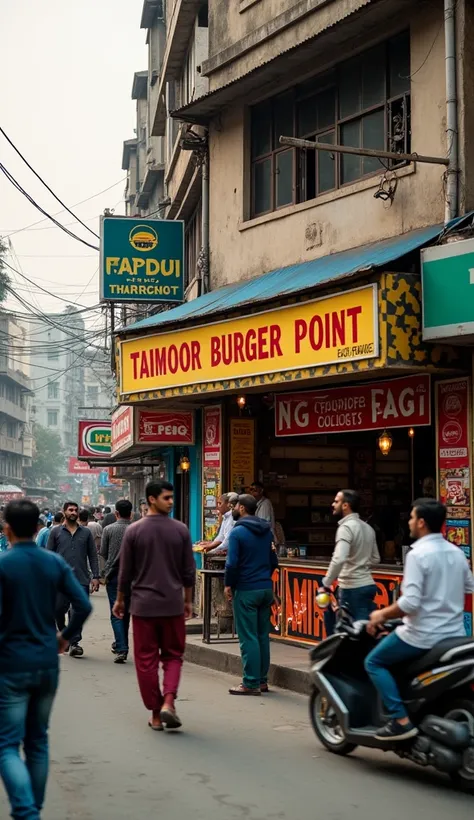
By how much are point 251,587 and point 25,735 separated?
5400 mm

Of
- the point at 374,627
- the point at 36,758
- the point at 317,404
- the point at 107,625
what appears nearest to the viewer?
the point at 36,758

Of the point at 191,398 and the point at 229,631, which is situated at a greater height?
the point at 191,398

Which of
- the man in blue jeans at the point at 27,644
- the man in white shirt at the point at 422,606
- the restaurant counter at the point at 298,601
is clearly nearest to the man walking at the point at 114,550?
the restaurant counter at the point at 298,601

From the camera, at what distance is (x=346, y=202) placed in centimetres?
1374

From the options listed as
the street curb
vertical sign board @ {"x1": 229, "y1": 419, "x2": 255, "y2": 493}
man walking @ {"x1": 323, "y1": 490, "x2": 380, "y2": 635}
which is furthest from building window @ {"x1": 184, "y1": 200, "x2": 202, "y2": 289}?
man walking @ {"x1": 323, "y1": 490, "x2": 380, "y2": 635}

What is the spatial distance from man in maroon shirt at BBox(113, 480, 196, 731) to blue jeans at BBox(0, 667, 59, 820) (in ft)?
9.77

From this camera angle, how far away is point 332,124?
1445cm

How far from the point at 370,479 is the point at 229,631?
12.5 feet

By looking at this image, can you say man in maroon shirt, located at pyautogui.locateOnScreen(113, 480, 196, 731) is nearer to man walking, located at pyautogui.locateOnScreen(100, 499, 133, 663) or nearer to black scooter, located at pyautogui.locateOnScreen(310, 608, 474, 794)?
black scooter, located at pyautogui.locateOnScreen(310, 608, 474, 794)

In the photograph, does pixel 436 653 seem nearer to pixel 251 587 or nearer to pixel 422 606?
pixel 422 606

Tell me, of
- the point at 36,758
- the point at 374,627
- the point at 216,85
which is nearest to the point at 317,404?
the point at 216,85

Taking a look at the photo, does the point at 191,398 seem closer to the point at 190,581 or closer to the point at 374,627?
the point at 190,581

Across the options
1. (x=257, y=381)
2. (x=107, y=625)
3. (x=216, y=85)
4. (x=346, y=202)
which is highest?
(x=216, y=85)

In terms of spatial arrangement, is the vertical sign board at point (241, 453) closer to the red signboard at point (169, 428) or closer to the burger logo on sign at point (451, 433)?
the red signboard at point (169, 428)
